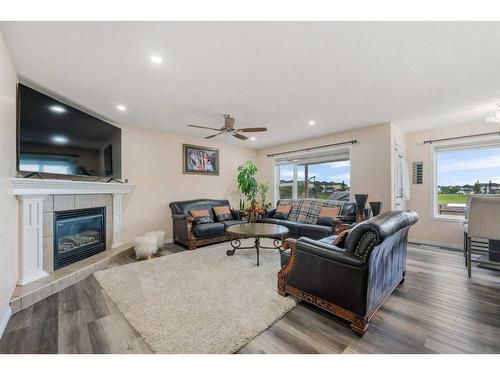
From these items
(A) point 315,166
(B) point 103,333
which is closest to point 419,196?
(A) point 315,166

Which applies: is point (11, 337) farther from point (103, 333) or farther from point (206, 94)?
point (206, 94)

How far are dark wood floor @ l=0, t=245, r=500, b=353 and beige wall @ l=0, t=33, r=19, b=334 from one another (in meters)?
0.33

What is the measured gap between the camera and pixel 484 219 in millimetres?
2680

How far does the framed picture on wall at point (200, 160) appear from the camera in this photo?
16.0ft

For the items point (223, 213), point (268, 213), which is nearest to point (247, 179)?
point (268, 213)

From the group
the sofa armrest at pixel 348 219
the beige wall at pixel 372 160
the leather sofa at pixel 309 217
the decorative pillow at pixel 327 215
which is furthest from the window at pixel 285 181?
the sofa armrest at pixel 348 219

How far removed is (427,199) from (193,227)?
4837 millimetres

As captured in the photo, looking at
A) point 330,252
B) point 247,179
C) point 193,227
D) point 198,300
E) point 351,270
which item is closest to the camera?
point 351,270

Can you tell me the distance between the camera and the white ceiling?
1612mm

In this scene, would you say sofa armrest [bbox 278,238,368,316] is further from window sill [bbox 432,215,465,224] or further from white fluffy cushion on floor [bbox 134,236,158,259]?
window sill [bbox 432,215,465,224]

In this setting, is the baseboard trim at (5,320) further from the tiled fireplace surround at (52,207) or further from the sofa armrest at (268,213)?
the sofa armrest at (268,213)

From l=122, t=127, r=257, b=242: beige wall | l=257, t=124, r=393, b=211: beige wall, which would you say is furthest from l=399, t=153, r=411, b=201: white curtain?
l=122, t=127, r=257, b=242: beige wall

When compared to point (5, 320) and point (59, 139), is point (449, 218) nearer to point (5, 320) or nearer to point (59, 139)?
point (5, 320)
